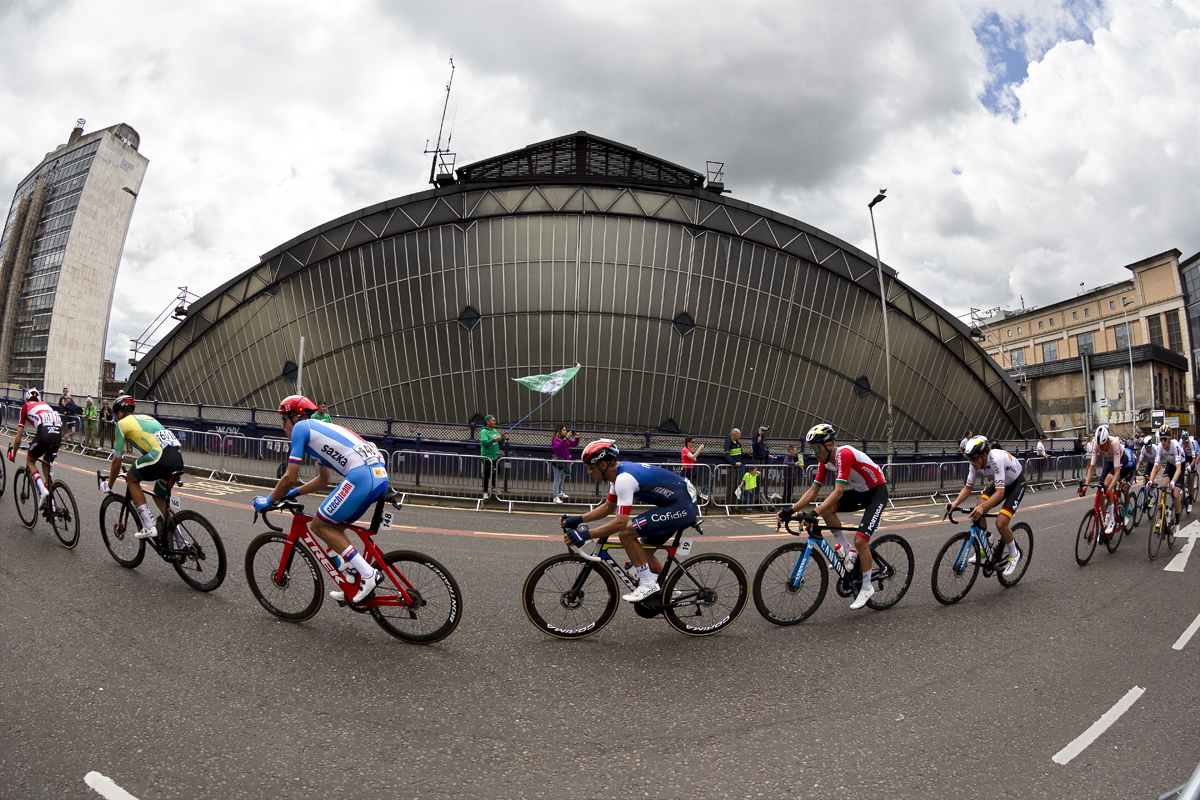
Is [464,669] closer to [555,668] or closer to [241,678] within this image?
[555,668]

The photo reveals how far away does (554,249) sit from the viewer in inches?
1056

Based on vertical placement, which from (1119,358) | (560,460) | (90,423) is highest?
(1119,358)

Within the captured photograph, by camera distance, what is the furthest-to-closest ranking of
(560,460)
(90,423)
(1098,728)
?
(90,423) → (560,460) → (1098,728)

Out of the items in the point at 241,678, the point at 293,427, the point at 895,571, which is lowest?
the point at 241,678

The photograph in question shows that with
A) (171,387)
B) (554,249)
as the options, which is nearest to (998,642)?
(554,249)

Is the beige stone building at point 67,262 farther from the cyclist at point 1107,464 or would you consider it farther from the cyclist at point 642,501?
the cyclist at point 1107,464

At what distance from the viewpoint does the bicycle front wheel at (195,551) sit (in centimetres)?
560

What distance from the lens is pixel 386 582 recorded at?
15.5 ft

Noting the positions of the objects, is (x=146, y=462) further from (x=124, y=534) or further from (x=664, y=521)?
(x=664, y=521)

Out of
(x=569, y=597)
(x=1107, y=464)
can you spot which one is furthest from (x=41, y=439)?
(x=1107, y=464)

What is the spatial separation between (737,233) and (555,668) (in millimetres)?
26125

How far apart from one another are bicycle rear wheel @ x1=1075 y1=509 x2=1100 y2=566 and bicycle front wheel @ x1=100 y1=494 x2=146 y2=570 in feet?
38.6

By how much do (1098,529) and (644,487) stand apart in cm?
800

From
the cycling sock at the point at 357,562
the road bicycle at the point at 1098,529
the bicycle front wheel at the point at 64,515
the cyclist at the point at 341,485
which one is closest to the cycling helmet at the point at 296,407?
the cyclist at the point at 341,485
